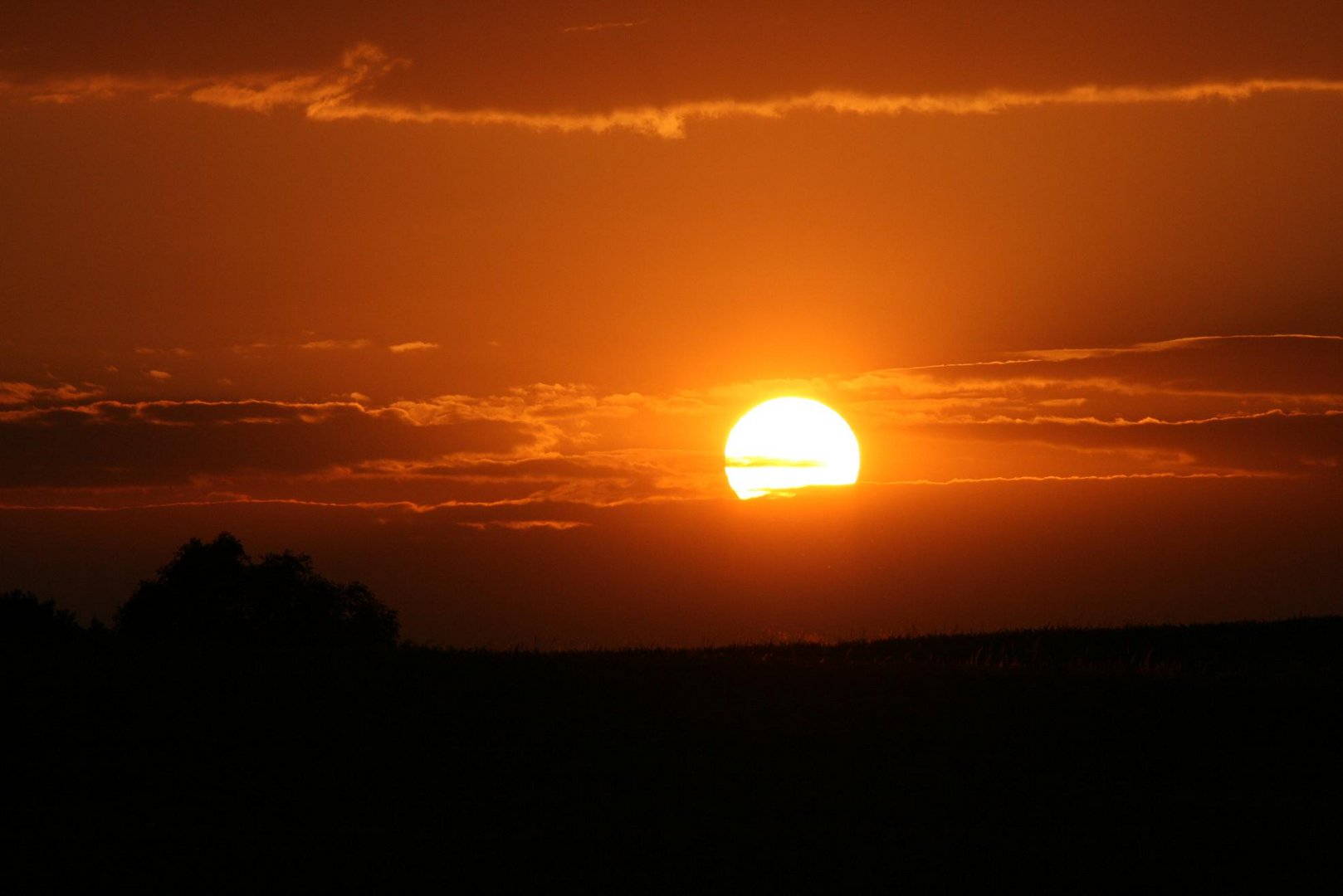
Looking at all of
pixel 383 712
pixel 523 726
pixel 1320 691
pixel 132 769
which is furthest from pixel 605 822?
pixel 1320 691

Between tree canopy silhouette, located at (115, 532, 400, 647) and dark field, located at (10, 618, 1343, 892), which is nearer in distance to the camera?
dark field, located at (10, 618, 1343, 892)

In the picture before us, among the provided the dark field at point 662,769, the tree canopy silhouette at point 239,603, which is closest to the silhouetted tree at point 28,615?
the tree canopy silhouette at point 239,603

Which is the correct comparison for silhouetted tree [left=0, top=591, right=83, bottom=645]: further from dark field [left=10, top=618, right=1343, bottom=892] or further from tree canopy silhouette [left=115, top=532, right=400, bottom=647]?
dark field [left=10, top=618, right=1343, bottom=892]

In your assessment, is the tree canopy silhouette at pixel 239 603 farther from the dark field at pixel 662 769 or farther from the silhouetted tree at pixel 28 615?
the dark field at pixel 662 769

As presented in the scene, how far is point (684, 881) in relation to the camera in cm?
1625

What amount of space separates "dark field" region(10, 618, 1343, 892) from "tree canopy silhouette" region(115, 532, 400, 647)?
27.3 meters

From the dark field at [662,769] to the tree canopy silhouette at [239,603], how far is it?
27340 millimetres

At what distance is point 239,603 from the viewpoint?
53750 mm

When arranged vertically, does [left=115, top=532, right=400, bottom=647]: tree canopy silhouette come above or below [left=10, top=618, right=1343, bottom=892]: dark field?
above

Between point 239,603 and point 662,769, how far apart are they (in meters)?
37.2

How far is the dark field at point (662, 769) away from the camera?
55.7ft

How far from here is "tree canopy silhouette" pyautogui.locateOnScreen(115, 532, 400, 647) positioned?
52062 mm

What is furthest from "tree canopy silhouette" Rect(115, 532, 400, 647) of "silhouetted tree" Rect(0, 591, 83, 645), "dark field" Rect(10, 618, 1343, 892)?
"dark field" Rect(10, 618, 1343, 892)

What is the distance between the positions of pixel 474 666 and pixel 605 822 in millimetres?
7365
